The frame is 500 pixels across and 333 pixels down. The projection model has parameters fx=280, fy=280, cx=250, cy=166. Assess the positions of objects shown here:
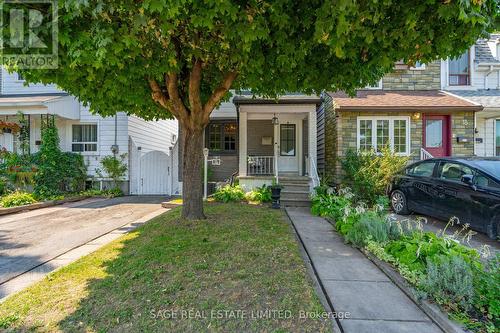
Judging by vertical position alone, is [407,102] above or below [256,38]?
above

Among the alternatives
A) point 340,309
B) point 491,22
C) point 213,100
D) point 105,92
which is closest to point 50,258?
point 105,92

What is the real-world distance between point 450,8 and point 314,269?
11.6ft

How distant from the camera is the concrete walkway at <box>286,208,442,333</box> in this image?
260 cm

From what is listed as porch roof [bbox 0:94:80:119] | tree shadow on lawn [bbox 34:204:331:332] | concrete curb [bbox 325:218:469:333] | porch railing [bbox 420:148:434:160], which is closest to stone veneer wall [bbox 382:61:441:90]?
porch railing [bbox 420:148:434:160]

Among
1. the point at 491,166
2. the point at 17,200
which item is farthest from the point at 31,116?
the point at 491,166

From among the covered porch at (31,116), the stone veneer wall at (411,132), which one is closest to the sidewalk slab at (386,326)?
the stone veneer wall at (411,132)

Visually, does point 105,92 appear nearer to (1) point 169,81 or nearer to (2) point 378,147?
(1) point 169,81

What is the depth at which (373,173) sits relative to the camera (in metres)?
8.75

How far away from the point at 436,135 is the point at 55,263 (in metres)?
11.9

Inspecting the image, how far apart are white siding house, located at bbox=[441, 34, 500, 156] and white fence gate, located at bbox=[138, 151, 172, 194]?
480 inches

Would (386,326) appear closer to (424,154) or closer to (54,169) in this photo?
(424,154)

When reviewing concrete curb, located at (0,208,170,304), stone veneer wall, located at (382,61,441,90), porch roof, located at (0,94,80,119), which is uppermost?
stone veneer wall, located at (382,61,441,90)

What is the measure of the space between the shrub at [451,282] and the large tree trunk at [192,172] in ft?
13.9

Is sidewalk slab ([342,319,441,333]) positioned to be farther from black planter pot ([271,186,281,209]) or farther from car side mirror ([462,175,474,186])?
black planter pot ([271,186,281,209])
